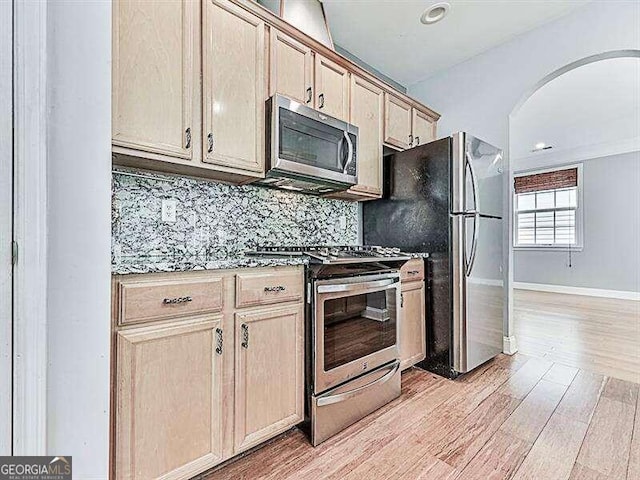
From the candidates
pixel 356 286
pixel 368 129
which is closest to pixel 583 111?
pixel 368 129

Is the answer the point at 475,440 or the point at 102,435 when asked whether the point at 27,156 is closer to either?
the point at 102,435

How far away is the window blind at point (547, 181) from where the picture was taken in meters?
6.13

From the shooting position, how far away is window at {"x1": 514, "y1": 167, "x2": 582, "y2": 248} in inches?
242

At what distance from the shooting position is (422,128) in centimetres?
317

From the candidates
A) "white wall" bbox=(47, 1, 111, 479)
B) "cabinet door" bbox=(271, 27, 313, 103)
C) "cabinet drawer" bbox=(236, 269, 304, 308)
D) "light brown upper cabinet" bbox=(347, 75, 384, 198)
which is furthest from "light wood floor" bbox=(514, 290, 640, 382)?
"white wall" bbox=(47, 1, 111, 479)

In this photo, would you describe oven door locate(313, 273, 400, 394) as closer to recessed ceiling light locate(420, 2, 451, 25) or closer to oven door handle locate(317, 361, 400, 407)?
oven door handle locate(317, 361, 400, 407)

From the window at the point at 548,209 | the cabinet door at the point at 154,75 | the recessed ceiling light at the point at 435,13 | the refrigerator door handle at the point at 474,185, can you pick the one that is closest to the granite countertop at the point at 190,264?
the cabinet door at the point at 154,75

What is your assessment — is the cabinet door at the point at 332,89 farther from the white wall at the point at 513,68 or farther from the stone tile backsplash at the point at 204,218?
the white wall at the point at 513,68

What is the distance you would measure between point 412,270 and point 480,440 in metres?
1.10

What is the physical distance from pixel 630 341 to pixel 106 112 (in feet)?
15.1

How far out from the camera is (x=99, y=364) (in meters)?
0.85

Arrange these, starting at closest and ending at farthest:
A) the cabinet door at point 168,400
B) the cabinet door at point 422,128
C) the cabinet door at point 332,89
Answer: the cabinet door at point 168,400 < the cabinet door at point 332,89 < the cabinet door at point 422,128

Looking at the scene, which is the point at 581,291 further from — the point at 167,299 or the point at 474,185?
the point at 167,299

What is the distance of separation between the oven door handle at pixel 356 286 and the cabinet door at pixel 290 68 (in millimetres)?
1207
